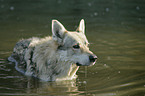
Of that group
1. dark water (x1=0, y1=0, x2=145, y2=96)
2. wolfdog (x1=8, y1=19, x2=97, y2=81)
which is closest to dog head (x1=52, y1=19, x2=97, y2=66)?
wolfdog (x1=8, y1=19, x2=97, y2=81)

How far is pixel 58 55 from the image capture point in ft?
24.3

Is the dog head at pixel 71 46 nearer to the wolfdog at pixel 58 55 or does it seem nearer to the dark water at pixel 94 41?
the wolfdog at pixel 58 55

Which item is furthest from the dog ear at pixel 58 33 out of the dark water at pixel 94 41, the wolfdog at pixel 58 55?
the dark water at pixel 94 41

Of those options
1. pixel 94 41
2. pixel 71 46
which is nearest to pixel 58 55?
pixel 71 46

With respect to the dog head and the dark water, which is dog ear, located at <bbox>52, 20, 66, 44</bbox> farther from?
the dark water

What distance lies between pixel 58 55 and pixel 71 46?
0.51 m

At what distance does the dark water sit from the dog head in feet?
2.84

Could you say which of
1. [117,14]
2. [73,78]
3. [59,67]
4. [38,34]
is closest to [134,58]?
[73,78]

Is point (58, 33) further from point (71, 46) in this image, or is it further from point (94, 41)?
point (94, 41)

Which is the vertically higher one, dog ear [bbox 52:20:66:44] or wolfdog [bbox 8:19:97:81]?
dog ear [bbox 52:20:66:44]

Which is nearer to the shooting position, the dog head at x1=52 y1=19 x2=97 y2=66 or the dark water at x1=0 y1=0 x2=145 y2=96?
the dog head at x1=52 y1=19 x2=97 y2=66

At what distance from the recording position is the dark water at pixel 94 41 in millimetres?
7270

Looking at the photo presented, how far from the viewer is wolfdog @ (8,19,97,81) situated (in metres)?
7.18

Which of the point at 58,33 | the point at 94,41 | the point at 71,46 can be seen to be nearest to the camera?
the point at 71,46
